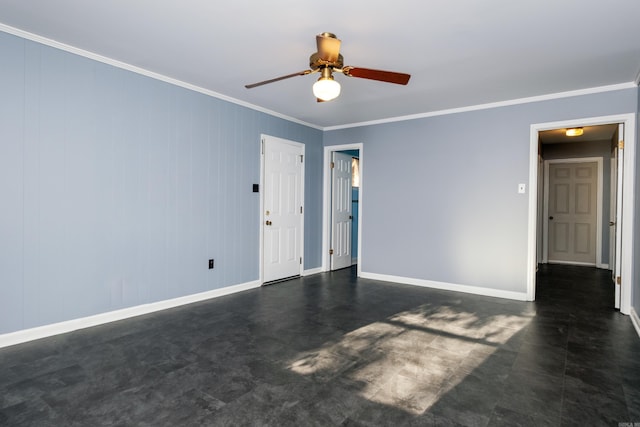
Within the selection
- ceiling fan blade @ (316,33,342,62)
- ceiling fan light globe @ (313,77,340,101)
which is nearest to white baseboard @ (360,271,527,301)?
ceiling fan light globe @ (313,77,340,101)

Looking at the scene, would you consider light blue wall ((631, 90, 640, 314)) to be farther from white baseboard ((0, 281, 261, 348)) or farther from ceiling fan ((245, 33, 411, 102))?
white baseboard ((0, 281, 261, 348))

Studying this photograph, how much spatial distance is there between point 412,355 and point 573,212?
21.8 ft

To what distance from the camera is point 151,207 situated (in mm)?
3773

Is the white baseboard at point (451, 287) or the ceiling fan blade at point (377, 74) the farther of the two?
the white baseboard at point (451, 287)

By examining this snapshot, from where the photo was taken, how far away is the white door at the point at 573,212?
735 cm

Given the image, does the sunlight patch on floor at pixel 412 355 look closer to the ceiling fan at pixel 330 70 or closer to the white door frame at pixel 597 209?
the ceiling fan at pixel 330 70

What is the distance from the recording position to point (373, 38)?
2.88 metres

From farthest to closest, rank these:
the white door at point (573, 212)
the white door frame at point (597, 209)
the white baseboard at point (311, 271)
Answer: the white door at point (573, 212) → the white door frame at point (597, 209) → the white baseboard at point (311, 271)

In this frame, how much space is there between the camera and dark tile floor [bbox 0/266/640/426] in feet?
6.47

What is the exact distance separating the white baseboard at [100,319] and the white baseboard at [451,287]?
223cm

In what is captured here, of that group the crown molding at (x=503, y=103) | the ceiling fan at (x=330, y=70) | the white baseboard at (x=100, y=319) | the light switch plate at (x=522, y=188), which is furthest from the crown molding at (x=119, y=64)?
the light switch plate at (x=522, y=188)

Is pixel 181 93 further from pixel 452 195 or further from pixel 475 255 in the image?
pixel 475 255

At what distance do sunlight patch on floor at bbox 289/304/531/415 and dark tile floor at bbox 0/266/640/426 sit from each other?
0.01 metres

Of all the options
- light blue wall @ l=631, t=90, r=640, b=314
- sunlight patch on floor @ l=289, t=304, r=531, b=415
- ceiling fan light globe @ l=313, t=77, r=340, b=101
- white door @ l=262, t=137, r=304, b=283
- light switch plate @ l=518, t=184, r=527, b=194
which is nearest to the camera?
sunlight patch on floor @ l=289, t=304, r=531, b=415
